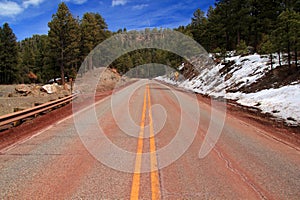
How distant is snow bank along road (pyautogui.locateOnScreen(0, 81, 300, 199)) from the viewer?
331cm

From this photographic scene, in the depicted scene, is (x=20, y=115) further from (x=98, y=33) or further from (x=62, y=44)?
(x=98, y=33)

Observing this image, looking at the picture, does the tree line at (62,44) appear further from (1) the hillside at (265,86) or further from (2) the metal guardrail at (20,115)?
(2) the metal guardrail at (20,115)

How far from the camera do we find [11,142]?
6.05m

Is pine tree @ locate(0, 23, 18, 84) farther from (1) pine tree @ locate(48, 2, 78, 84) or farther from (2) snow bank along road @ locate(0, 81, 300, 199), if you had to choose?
(2) snow bank along road @ locate(0, 81, 300, 199)

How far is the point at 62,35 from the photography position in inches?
1407

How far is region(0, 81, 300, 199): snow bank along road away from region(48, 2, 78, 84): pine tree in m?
32.1

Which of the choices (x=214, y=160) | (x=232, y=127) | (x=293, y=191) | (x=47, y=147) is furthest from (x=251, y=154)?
(x=47, y=147)

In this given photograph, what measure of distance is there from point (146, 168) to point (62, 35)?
1444 inches

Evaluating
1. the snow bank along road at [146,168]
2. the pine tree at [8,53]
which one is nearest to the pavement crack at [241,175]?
the snow bank along road at [146,168]

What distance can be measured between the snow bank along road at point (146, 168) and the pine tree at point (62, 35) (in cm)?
3213

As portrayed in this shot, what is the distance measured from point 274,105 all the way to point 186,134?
5.86m

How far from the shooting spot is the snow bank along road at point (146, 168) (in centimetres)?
331

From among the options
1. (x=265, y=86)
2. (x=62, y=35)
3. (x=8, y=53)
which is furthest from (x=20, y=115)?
(x=8, y=53)

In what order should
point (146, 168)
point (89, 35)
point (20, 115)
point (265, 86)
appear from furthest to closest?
point (89, 35), point (265, 86), point (20, 115), point (146, 168)
